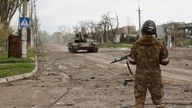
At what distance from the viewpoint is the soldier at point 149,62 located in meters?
6.80

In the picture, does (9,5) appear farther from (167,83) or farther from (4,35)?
(167,83)

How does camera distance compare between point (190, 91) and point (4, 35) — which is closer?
point (190, 91)

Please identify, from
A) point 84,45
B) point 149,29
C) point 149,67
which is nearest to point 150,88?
point 149,67

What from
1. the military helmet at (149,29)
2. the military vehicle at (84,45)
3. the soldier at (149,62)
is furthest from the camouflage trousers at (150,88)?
the military vehicle at (84,45)

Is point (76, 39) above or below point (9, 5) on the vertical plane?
below

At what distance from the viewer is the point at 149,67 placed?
6891 mm

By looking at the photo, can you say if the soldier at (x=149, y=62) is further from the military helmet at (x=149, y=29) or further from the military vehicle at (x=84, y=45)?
the military vehicle at (x=84, y=45)

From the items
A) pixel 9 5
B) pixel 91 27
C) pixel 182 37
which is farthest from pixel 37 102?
pixel 91 27

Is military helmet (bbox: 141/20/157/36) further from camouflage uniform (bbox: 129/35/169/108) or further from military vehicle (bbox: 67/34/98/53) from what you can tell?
military vehicle (bbox: 67/34/98/53)

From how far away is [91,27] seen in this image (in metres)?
103

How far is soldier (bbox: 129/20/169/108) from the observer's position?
6805 millimetres

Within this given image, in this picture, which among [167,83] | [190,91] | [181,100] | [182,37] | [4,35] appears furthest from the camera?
[182,37]

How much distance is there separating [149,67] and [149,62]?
79 mm

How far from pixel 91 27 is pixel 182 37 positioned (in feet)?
83.1
